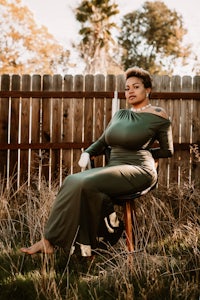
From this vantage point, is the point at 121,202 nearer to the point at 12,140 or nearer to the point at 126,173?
the point at 126,173

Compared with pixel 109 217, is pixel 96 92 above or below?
above

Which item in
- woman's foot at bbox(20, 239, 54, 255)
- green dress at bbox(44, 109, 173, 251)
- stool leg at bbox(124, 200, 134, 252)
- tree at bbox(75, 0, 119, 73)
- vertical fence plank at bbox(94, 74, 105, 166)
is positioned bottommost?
woman's foot at bbox(20, 239, 54, 255)

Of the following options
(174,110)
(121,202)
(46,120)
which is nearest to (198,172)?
(174,110)

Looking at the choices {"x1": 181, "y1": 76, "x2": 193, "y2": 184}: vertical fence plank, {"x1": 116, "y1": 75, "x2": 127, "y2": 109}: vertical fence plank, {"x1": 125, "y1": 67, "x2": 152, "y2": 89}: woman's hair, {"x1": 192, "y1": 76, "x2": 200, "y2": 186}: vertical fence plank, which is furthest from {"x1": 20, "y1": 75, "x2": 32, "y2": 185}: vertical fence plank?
{"x1": 125, "y1": 67, "x2": 152, "y2": 89}: woman's hair

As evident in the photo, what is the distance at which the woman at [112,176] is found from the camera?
2818mm

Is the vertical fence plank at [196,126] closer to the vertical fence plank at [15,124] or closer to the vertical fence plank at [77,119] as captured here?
the vertical fence plank at [77,119]

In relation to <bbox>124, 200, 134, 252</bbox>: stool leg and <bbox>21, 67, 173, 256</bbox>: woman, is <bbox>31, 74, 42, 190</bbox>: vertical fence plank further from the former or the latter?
<bbox>124, 200, 134, 252</bbox>: stool leg

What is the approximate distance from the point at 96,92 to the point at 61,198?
3.03 meters

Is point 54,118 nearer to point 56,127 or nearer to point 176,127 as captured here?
point 56,127

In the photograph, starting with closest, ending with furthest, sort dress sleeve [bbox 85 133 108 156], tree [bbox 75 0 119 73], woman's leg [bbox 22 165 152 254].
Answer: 1. woman's leg [bbox 22 165 152 254]
2. dress sleeve [bbox 85 133 108 156]
3. tree [bbox 75 0 119 73]

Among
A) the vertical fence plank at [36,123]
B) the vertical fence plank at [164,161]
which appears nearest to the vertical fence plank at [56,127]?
the vertical fence plank at [36,123]

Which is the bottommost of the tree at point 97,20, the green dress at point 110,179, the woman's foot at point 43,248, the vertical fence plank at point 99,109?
the woman's foot at point 43,248

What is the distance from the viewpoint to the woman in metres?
2.82

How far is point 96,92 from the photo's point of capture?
5723 mm
